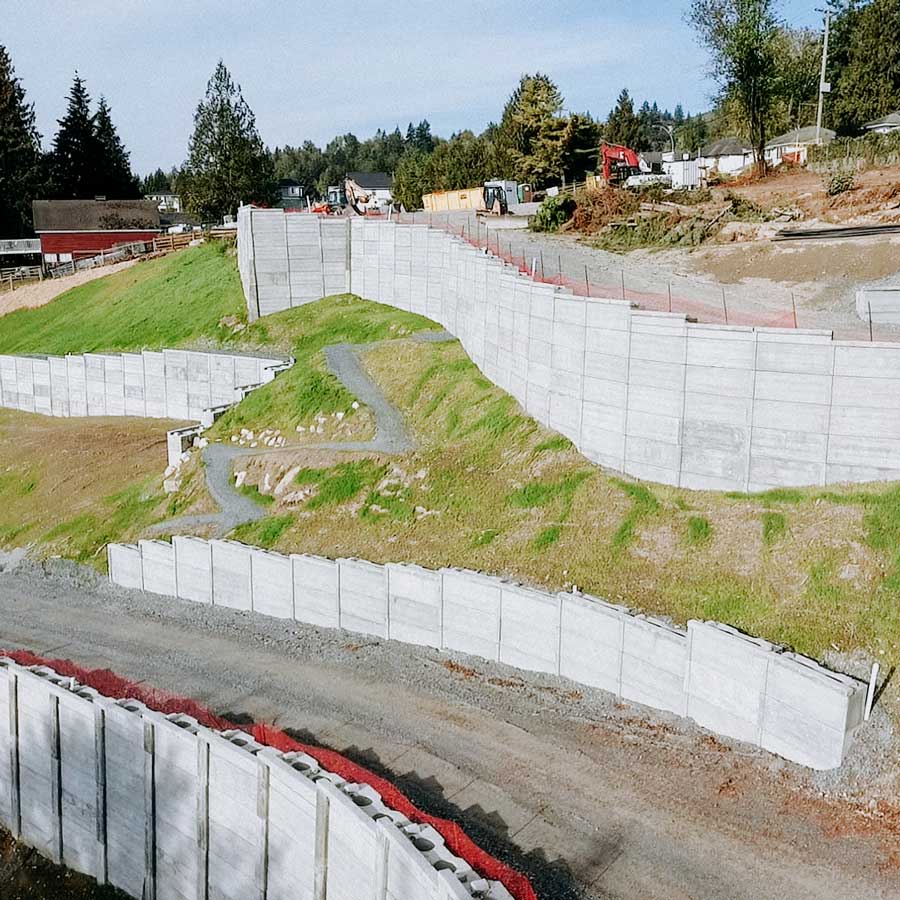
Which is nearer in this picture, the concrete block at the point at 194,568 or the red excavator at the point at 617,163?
the concrete block at the point at 194,568

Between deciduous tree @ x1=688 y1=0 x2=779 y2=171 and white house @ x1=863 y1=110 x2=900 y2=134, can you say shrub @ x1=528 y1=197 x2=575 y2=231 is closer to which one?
deciduous tree @ x1=688 y1=0 x2=779 y2=171

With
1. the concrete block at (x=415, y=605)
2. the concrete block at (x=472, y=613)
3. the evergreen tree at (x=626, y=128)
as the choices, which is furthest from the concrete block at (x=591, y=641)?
the evergreen tree at (x=626, y=128)

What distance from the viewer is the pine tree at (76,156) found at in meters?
113

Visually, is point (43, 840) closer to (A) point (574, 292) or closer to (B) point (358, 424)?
(B) point (358, 424)

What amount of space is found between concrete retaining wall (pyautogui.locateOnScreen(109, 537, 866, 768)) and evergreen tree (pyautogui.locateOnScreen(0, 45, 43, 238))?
83.9 meters

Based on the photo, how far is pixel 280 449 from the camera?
122 ft

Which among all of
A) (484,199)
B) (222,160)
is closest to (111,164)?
(222,160)

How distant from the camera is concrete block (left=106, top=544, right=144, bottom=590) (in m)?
32.2

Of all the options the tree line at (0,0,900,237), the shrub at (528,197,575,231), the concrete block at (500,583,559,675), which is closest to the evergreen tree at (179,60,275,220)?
the tree line at (0,0,900,237)

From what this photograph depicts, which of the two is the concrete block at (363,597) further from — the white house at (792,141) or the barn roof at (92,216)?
the barn roof at (92,216)

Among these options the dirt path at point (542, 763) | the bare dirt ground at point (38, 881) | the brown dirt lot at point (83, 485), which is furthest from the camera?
the brown dirt lot at point (83, 485)

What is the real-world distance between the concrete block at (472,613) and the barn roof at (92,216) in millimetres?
76526

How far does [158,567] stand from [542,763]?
17.6m

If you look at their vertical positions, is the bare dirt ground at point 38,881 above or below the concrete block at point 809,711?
below
